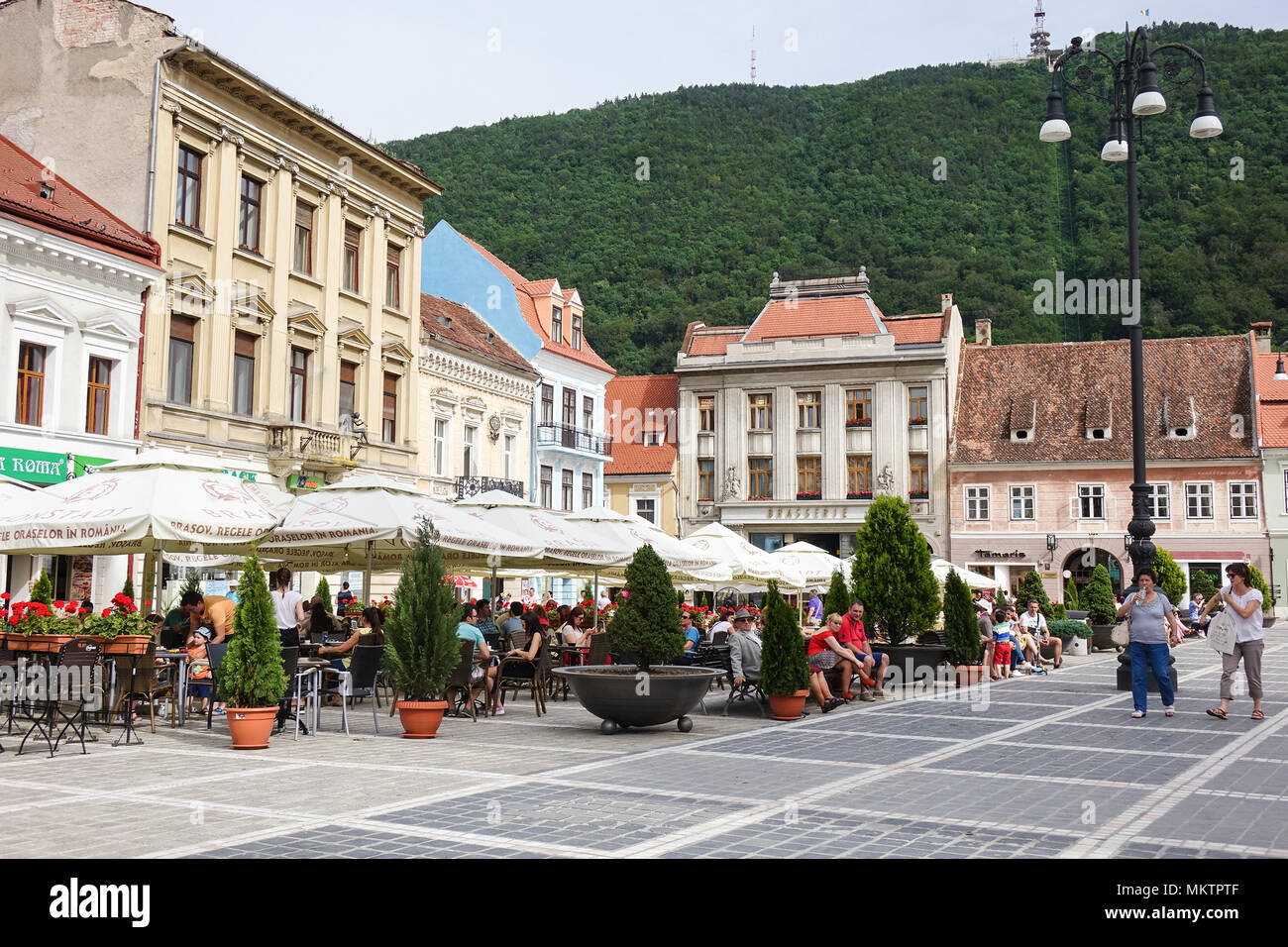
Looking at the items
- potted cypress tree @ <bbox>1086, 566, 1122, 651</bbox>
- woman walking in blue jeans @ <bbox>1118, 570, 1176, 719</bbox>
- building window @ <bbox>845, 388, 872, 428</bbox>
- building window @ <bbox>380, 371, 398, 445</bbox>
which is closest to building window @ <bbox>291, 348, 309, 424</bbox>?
building window @ <bbox>380, 371, 398, 445</bbox>

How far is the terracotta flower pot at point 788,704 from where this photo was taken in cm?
1393

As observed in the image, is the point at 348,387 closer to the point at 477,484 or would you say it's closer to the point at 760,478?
the point at 477,484

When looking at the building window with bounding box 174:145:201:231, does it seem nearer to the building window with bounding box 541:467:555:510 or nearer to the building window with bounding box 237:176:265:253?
the building window with bounding box 237:176:265:253

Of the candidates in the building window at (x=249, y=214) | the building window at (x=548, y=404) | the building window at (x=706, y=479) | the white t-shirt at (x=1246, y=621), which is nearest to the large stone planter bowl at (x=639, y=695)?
the white t-shirt at (x=1246, y=621)

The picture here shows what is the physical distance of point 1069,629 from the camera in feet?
95.5

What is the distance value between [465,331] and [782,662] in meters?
26.0

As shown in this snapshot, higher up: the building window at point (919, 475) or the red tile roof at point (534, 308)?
the red tile roof at point (534, 308)

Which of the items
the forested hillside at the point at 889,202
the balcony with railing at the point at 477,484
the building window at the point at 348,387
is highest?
the forested hillside at the point at 889,202

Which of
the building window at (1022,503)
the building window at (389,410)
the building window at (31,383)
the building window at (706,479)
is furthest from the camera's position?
the building window at (706,479)

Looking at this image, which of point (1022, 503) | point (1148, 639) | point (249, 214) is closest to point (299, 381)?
point (249, 214)

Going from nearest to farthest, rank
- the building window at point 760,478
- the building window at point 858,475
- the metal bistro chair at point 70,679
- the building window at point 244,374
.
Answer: the metal bistro chair at point 70,679, the building window at point 244,374, the building window at point 858,475, the building window at point 760,478

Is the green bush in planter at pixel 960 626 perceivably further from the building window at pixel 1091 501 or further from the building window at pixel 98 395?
the building window at pixel 1091 501

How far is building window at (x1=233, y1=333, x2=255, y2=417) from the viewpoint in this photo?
26.1 meters

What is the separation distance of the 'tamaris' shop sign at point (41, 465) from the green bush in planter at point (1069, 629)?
71.2 feet
